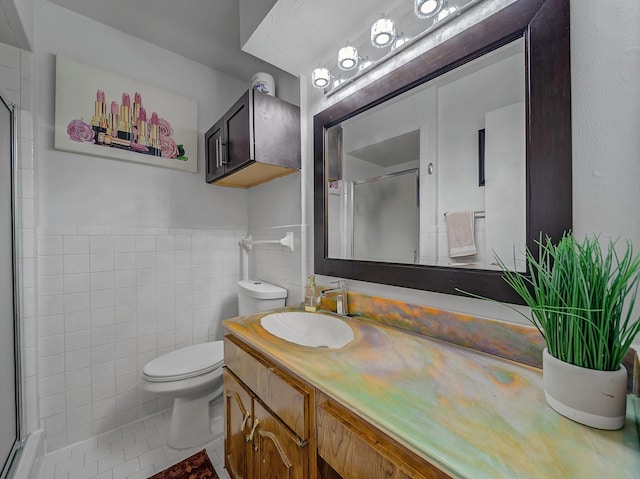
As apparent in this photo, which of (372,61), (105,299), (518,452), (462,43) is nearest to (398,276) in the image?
(518,452)

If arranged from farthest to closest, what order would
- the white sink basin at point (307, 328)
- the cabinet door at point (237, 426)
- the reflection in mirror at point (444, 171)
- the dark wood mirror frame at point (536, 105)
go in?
the white sink basin at point (307, 328) → the cabinet door at point (237, 426) → the reflection in mirror at point (444, 171) → the dark wood mirror frame at point (536, 105)

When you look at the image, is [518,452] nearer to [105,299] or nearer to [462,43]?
[462,43]

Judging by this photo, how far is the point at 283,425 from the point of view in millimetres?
791

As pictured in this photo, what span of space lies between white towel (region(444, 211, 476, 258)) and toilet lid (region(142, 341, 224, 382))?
1346 millimetres

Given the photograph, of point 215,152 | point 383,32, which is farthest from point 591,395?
point 215,152

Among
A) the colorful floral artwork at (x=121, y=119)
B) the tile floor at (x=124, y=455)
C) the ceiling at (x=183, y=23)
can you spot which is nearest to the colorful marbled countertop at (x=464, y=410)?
the tile floor at (x=124, y=455)

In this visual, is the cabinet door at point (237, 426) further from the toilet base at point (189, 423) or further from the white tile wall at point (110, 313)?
the white tile wall at point (110, 313)

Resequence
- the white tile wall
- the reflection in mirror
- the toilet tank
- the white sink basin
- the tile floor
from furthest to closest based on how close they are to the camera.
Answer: the toilet tank < the white tile wall < the tile floor < the white sink basin < the reflection in mirror

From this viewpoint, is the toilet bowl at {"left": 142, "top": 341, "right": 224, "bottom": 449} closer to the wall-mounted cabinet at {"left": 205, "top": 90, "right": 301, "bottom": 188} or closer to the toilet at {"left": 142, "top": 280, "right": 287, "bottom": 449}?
the toilet at {"left": 142, "top": 280, "right": 287, "bottom": 449}

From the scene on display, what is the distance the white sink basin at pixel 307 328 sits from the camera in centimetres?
112

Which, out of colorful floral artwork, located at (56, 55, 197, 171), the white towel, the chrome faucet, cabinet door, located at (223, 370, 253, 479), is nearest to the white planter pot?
the white towel

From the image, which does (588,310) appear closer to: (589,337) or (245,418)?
(589,337)

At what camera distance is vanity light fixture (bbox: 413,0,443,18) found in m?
0.90

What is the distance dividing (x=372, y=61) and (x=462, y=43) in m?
0.39
